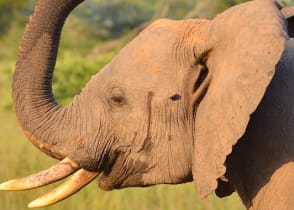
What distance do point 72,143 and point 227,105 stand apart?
0.53m

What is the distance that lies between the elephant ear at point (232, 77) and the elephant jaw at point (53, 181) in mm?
395

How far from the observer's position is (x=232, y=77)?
2.72m

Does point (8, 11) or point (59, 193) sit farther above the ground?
point (59, 193)

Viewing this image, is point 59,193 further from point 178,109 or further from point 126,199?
point 126,199

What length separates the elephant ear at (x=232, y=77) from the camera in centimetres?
266

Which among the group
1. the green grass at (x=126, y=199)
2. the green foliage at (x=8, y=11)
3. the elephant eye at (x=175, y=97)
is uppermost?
the elephant eye at (x=175, y=97)

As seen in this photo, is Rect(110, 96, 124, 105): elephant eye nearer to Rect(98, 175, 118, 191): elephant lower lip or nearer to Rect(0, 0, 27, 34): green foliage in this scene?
Rect(98, 175, 118, 191): elephant lower lip

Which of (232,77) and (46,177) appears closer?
(232,77)

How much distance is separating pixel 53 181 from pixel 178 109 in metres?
0.44

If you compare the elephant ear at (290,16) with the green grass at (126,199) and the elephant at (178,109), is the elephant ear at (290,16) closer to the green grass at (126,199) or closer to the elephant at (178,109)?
the elephant at (178,109)

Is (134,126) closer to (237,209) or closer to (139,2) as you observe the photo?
(237,209)

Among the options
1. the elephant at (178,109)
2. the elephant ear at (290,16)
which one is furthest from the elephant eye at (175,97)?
the elephant ear at (290,16)

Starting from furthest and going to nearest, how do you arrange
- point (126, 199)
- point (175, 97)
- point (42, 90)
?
point (126, 199)
point (42, 90)
point (175, 97)

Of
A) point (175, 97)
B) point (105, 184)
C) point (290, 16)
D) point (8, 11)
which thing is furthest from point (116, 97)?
point (8, 11)
